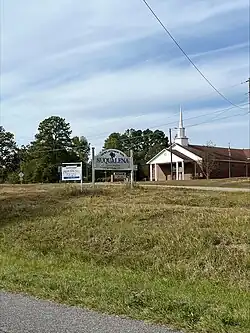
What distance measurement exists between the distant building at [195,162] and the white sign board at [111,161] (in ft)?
141

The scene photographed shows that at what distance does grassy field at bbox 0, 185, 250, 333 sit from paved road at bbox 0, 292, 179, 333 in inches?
11.5

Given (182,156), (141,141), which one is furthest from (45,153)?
(141,141)

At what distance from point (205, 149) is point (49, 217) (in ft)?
213

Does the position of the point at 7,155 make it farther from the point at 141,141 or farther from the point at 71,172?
the point at 71,172

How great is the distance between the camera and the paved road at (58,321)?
5.85 m

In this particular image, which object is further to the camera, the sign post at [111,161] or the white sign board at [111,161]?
the white sign board at [111,161]

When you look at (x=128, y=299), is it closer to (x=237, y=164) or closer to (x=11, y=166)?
(x=237, y=164)

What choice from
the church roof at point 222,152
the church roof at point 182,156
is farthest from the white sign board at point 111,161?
the church roof at point 182,156

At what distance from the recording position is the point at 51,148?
94.2 m

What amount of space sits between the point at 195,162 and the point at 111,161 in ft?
155

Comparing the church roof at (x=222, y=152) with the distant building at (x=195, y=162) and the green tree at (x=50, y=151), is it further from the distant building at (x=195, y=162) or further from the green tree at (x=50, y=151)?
the green tree at (x=50, y=151)

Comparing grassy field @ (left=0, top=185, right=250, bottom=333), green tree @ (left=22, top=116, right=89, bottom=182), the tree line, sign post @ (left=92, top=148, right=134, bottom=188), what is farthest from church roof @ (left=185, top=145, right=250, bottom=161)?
grassy field @ (left=0, top=185, right=250, bottom=333)

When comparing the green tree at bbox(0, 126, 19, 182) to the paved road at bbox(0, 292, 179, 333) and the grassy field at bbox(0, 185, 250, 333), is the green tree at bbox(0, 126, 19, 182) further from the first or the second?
the paved road at bbox(0, 292, 179, 333)

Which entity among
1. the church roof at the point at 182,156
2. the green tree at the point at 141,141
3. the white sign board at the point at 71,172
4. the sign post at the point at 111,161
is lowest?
the white sign board at the point at 71,172
